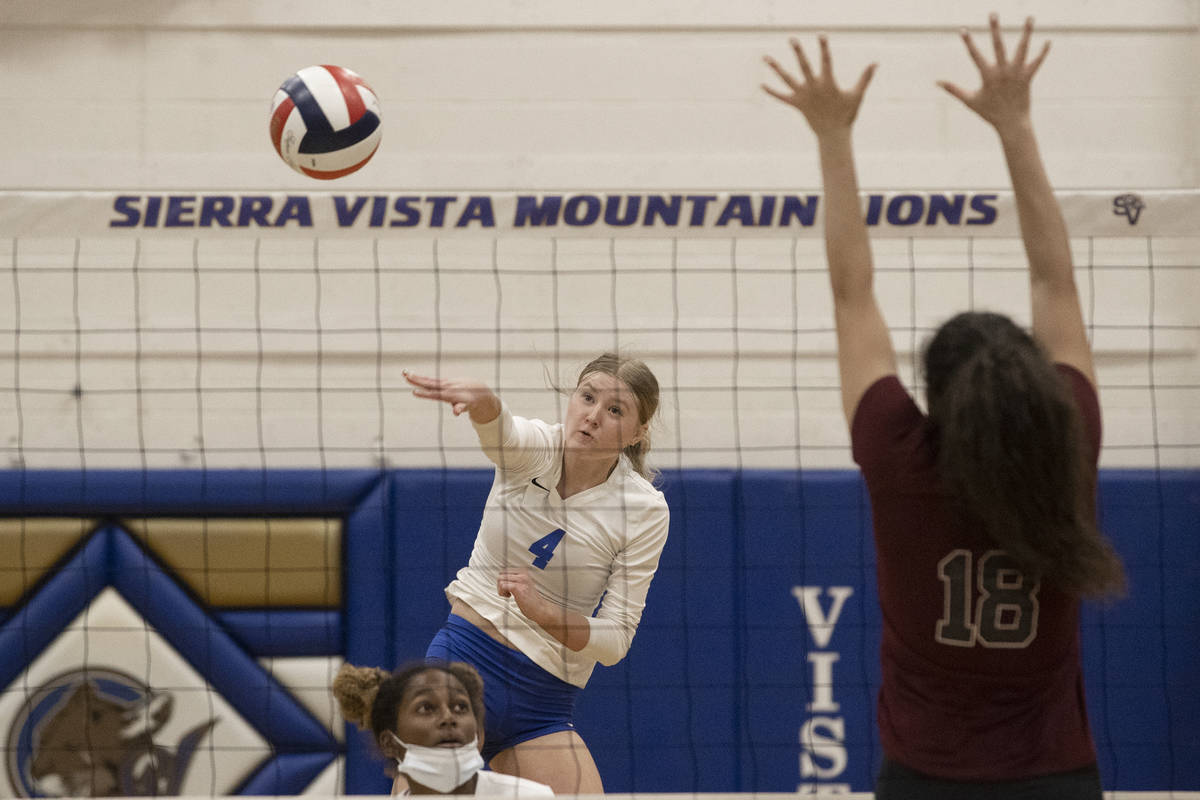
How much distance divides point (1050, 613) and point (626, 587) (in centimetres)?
175

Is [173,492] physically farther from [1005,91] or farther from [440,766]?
[1005,91]

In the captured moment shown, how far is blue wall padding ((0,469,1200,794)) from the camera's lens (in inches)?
221

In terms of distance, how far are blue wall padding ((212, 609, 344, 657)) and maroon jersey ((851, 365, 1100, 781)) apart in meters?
4.07

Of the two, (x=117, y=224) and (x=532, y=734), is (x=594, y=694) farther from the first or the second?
(x=117, y=224)

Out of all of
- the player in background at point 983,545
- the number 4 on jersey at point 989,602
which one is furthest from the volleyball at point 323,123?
the number 4 on jersey at point 989,602

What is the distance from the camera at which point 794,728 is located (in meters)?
5.70

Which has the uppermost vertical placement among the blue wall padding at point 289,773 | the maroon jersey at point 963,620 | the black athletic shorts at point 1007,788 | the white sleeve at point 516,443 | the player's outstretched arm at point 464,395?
the player's outstretched arm at point 464,395

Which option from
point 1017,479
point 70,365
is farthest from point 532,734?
point 70,365

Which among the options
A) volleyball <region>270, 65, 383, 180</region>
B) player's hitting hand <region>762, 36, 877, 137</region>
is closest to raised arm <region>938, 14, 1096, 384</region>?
player's hitting hand <region>762, 36, 877, 137</region>

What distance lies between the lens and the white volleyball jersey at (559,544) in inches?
139

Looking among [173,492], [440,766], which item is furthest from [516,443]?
[173,492]

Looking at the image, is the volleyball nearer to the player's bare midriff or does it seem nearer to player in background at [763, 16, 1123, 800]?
the player's bare midriff

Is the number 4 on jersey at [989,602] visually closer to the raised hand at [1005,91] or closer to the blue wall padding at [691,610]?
the raised hand at [1005,91]

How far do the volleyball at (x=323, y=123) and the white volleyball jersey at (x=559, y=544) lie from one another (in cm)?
99
